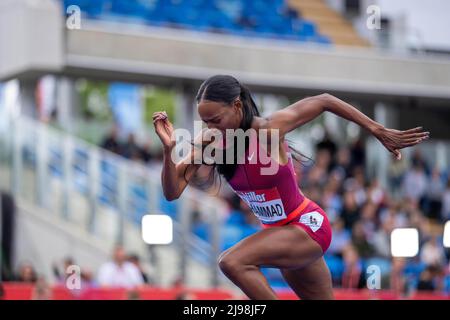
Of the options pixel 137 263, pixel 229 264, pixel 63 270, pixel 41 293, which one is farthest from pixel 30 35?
pixel 229 264

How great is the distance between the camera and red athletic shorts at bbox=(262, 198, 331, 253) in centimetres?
723

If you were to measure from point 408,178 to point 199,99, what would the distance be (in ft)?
50.2

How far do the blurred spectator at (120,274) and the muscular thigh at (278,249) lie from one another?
7215 mm

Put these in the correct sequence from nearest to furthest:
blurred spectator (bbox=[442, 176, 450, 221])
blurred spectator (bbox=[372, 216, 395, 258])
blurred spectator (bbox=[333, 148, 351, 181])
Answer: blurred spectator (bbox=[372, 216, 395, 258]), blurred spectator (bbox=[333, 148, 351, 181]), blurred spectator (bbox=[442, 176, 450, 221])

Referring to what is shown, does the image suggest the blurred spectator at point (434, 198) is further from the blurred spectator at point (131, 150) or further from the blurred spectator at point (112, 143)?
the blurred spectator at point (112, 143)

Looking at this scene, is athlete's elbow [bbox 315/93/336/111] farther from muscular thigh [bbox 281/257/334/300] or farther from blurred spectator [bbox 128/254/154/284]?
blurred spectator [bbox 128/254/154/284]

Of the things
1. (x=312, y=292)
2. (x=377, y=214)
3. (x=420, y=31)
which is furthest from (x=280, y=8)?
(x=312, y=292)

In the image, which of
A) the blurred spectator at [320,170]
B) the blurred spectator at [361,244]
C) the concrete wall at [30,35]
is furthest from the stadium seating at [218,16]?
the blurred spectator at [361,244]

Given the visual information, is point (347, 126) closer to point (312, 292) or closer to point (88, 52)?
point (88, 52)

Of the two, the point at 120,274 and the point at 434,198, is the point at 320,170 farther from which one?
the point at 120,274

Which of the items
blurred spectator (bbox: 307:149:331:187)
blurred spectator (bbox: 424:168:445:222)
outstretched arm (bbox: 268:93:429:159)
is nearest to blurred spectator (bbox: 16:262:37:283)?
blurred spectator (bbox: 307:149:331:187)

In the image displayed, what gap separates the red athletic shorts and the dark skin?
2.0 inches

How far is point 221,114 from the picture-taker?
693 cm

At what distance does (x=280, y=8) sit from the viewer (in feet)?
79.6
